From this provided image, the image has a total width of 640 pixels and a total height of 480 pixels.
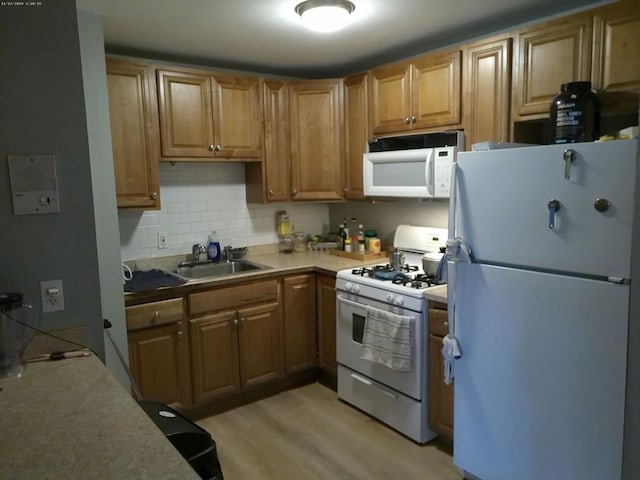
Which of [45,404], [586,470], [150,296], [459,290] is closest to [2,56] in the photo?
[45,404]

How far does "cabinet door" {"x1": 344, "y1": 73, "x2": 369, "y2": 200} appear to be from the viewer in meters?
3.32

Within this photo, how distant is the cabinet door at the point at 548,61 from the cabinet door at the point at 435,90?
1.20ft

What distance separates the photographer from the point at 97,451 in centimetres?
99

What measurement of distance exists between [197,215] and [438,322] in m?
1.93

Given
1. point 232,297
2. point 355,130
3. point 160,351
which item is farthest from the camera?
point 355,130

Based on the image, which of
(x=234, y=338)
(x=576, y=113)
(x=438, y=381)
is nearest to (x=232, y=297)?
(x=234, y=338)

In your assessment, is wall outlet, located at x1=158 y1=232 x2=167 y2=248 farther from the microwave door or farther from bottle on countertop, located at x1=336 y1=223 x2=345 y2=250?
the microwave door

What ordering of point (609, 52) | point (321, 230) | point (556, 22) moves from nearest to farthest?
point (609, 52) → point (556, 22) → point (321, 230)

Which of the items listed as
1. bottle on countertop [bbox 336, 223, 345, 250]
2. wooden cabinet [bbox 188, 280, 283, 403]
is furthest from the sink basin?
bottle on countertop [bbox 336, 223, 345, 250]

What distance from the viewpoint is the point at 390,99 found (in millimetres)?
3109

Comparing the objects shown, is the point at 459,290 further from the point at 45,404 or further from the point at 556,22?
the point at 45,404

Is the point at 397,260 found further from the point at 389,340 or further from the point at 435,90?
the point at 435,90

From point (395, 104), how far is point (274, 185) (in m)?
1.04

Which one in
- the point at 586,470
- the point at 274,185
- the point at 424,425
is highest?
Result: the point at 274,185
